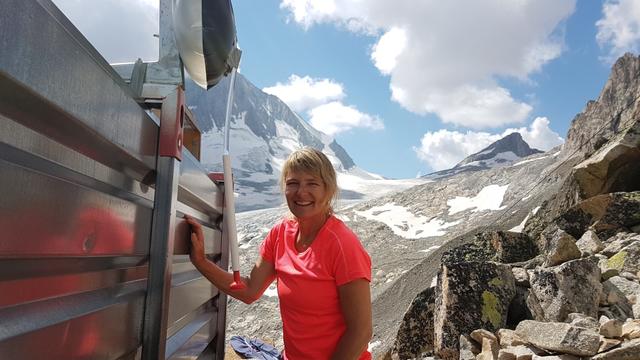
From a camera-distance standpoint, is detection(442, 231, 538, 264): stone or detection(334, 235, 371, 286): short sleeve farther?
detection(442, 231, 538, 264): stone

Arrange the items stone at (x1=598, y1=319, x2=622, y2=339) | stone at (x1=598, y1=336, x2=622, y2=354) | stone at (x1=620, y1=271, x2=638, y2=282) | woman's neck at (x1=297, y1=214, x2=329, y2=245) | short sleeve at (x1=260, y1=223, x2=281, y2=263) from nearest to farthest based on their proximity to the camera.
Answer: woman's neck at (x1=297, y1=214, x2=329, y2=245), short sleeve at (x1=260, y1=223, x2=281, y2=263), stone at (x1=598, y1=336, x2=622, y2=354), stone at (x1=598, y1=319, x2=622, y2=339), stone at (x1=620, y1=271, x2=638, y2=282)

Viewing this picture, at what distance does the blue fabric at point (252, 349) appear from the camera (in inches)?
270

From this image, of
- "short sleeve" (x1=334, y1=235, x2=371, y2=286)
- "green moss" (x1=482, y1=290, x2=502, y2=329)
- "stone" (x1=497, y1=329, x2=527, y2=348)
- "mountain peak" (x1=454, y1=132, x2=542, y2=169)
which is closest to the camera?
"short sleeve" (x1=334, y1=235, x2=371, y2=286)

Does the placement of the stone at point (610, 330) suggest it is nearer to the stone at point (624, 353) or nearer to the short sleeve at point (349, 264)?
the stone at point (624, 353)

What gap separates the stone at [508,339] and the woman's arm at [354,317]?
2556mm

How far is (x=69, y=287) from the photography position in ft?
3.95

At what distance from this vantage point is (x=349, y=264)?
2.23 m

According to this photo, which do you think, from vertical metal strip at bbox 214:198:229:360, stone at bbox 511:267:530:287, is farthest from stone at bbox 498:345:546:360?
vertical metal strip at bbox 214:198:229:360

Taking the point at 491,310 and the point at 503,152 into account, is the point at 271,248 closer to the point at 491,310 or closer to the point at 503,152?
the point at 491,310

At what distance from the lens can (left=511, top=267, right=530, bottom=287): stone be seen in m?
5.57

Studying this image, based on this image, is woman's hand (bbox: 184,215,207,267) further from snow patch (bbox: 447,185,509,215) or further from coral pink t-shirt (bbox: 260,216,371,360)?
snow patch (bbox: 447,185,509,215)

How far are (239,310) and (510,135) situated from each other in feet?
377

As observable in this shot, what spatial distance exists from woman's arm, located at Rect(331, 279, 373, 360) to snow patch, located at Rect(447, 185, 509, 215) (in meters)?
37.9

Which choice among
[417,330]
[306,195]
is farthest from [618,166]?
[306,195]
